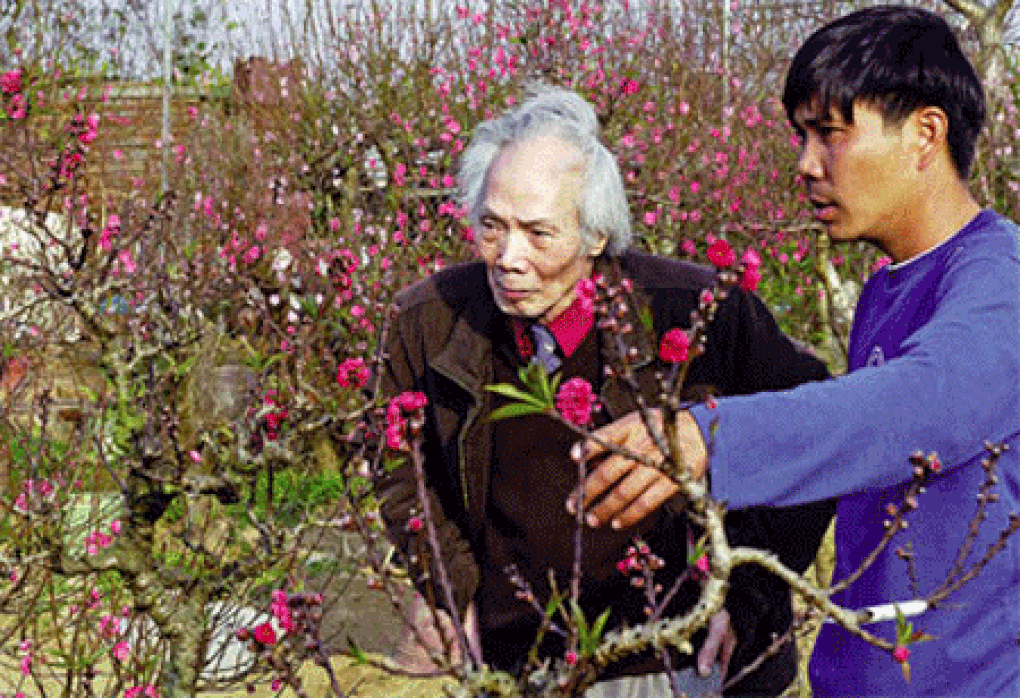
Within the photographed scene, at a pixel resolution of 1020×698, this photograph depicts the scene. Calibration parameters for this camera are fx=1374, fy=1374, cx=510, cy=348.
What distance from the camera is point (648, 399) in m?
2.43

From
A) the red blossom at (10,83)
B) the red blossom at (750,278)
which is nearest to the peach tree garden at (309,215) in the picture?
the red blossom at (10,83)

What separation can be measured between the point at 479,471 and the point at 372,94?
917cm

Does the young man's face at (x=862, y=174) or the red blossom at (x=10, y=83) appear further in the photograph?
the red blossom at (x=10, y=83)

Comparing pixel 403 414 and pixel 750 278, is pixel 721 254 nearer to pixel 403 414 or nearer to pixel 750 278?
pixel 750 278

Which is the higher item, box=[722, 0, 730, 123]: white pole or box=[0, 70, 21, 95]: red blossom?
box=[722, 0, 730, 123]: white pole

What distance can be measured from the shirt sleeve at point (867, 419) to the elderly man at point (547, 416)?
1.13 m

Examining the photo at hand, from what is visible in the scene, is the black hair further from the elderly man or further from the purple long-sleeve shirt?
the elderly man

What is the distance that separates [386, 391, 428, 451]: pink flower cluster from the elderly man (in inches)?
6.8

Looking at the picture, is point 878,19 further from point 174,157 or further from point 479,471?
point 174,157

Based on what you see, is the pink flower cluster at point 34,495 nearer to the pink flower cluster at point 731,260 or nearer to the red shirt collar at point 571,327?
the red shirt collar at point 571,327

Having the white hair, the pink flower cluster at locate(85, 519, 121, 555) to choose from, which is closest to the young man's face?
the white hair

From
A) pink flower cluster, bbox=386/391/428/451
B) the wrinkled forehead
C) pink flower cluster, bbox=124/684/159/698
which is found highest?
the wrinkled forehead

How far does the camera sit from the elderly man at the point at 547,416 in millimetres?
2426

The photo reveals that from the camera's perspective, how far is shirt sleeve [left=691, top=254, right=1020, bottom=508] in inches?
43.8
